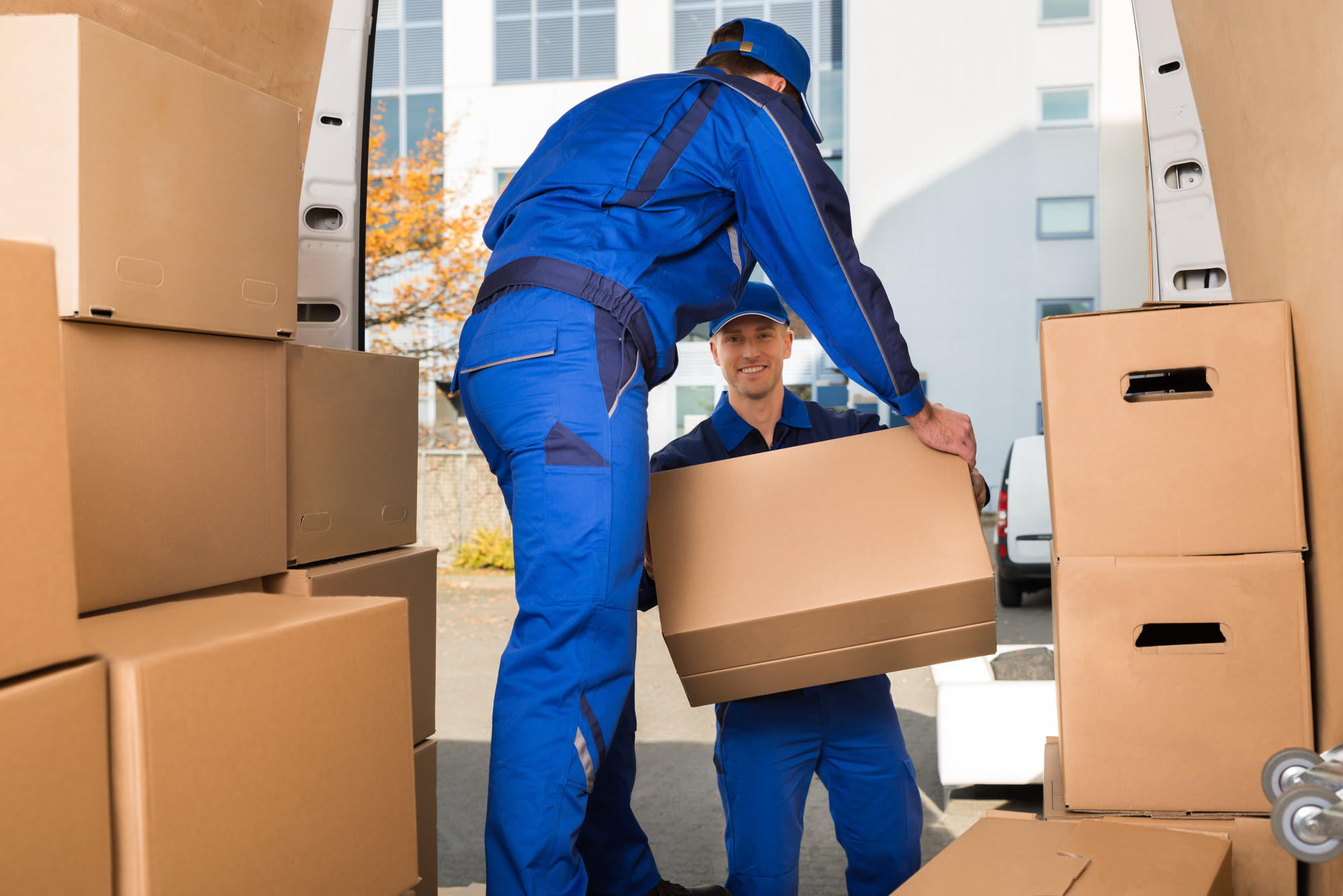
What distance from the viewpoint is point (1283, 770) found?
1157mm

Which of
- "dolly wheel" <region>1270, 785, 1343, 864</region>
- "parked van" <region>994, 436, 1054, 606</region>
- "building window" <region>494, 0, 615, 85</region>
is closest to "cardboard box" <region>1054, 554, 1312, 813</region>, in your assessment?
"dolly wheel" <region>1270, 785, 1343, 864</region>

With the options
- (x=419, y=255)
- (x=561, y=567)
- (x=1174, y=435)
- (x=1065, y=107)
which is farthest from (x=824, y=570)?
(x=1065, y=107)

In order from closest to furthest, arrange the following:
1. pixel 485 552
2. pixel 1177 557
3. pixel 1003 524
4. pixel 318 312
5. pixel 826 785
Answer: pixel 1177 557 → pixel 826 785 → pixel 318 312 → pixel 1003 524 → pixel 485 552

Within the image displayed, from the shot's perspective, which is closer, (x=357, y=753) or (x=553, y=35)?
(x=357, y=753)

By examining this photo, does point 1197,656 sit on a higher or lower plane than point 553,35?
lower

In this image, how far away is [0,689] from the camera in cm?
73

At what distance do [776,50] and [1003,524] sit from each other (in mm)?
5516

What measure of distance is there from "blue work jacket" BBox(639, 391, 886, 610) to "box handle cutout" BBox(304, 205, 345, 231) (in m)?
0.87

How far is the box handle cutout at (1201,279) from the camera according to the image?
75.5 inches

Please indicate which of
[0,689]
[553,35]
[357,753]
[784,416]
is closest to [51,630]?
[0,689]

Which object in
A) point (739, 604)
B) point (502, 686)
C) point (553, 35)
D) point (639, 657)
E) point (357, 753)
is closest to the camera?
point (357, 753)

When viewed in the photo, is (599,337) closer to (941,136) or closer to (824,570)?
(824,570)

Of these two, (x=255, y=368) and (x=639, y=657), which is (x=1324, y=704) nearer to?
(x=255, y=368)

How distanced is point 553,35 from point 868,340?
443 inches
